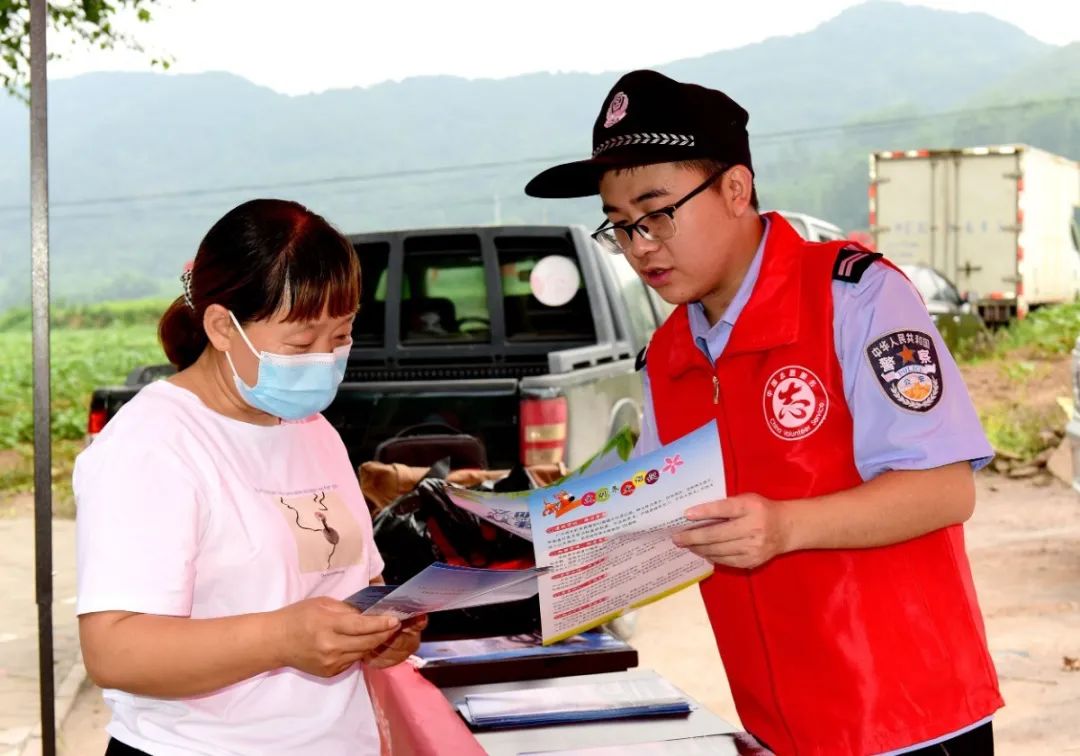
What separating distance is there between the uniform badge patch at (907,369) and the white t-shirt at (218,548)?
84 centimetres

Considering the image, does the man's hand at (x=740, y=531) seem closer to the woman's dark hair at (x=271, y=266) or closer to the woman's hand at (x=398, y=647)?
the woman's hand at (x=398, y=647)

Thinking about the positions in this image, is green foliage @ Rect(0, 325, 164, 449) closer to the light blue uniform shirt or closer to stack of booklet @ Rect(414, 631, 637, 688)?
stack of booklet @ Rect(414, 631, 637, 688)

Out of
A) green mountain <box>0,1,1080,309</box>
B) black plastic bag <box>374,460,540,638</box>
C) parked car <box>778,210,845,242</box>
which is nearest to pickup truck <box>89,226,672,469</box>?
black plastic bag <box>374,460,540,638</box>

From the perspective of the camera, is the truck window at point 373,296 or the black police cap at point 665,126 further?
the truck window at point 373,296

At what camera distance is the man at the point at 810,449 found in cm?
185

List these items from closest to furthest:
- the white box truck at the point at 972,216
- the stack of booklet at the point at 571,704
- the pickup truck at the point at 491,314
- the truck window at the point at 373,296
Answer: the stack of booklet at the point at 571,704 → the pickup truck at the point at 491,314 → the truck window at the point at 373,296 → the white box truck at the point at 972,216

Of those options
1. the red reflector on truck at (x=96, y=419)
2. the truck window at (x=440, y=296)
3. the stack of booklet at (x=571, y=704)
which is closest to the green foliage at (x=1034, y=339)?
the truck window at (x=440, y=296)

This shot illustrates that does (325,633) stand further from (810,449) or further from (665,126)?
(665,126)

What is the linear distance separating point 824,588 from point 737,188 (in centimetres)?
65

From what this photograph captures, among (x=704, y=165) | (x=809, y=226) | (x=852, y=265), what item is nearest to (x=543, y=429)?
(x=704, y=165)

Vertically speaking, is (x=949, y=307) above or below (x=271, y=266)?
below

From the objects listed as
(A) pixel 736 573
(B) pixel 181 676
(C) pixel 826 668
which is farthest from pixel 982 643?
(B) pixel 181 676

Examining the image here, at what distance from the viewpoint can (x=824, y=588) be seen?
6.33ft

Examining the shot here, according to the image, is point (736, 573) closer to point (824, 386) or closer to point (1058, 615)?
point (824, 386)
